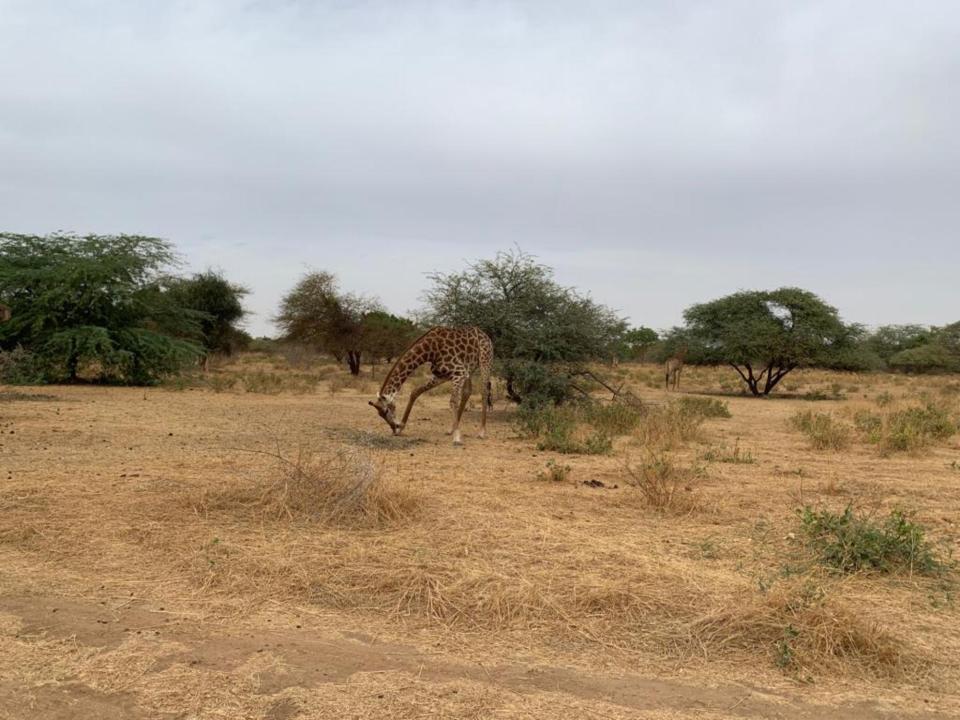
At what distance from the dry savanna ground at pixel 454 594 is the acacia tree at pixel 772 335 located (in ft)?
62.2

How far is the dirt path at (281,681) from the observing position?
3389mm

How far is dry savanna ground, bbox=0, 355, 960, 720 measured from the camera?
3561mm

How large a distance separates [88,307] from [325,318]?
41.1 feet

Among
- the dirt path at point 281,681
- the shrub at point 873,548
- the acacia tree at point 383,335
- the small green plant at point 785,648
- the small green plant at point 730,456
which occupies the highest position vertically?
the acacia tree at point 383,335

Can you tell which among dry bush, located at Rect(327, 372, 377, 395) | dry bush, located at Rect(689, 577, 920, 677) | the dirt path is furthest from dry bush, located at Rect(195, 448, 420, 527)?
dry bush, located at Rect(327, 372, 377, 395)

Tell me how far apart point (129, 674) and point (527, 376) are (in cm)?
1163

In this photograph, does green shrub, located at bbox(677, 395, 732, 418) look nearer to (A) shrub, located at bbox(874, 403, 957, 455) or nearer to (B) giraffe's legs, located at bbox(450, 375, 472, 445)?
(A) shrub, located at bbox(874, 403, 957, 455)

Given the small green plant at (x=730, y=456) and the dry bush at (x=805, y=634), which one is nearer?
the dry bush at (x=805, y=634)

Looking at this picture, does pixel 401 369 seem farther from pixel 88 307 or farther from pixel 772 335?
pixel 772 335

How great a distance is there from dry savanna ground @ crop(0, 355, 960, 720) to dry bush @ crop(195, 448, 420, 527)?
0.02 m

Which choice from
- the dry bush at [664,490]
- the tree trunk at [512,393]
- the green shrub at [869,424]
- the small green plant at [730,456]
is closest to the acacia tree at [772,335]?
the green shrub at [869,424]

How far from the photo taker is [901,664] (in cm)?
388

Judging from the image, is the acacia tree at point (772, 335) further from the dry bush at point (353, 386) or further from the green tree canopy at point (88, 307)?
the green tree canopy at point (88, 307)

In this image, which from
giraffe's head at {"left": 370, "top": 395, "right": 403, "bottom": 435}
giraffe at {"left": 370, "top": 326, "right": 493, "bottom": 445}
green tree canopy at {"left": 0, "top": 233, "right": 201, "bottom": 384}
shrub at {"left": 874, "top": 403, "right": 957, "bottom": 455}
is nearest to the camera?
shrub at {"left": 874, "top": 403, "right": 957, "bottom": 455}
